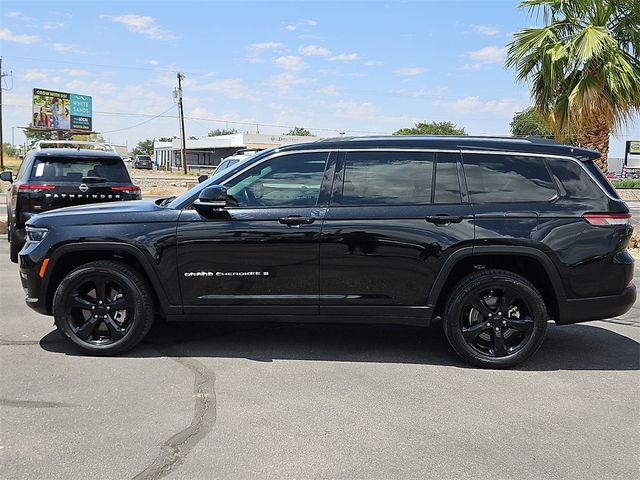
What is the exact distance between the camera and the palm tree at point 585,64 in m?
12.2

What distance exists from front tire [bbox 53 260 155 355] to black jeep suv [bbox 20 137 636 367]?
0.01 m

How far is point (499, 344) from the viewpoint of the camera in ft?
16.3

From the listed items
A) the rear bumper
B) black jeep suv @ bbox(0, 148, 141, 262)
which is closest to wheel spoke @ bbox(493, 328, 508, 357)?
the rear bumper

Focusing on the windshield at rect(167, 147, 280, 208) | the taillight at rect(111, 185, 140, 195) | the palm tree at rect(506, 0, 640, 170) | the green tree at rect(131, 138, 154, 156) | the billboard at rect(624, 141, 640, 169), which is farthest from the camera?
the green tree at rect(131, 138, 154, 156)

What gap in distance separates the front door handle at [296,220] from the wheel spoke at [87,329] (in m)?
1.82

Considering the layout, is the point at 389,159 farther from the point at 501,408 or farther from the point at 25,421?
the point at 25,421

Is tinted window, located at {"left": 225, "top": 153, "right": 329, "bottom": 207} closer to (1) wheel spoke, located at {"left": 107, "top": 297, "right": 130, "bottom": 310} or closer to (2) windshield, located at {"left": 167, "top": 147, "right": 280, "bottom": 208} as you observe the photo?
(2) windshield, located at {"left": 167, "top": 147, "right": 280, "bottom": 208}

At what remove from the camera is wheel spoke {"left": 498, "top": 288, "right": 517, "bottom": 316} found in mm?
4930

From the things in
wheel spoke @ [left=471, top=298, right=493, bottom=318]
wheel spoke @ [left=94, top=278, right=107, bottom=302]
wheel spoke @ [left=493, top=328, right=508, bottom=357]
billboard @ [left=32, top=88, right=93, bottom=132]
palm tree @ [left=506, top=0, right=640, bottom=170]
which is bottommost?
wheel spoke @ [left=493, top=328, right=508, bottom=357]

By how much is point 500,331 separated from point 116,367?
10.3ft

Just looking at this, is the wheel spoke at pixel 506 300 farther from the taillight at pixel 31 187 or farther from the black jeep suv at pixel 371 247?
the taillight at pixel 31 187

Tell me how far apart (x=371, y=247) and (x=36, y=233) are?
2877 mm

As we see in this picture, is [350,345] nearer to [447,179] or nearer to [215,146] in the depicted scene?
[447,179]

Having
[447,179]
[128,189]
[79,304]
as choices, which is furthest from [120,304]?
[128,189]
